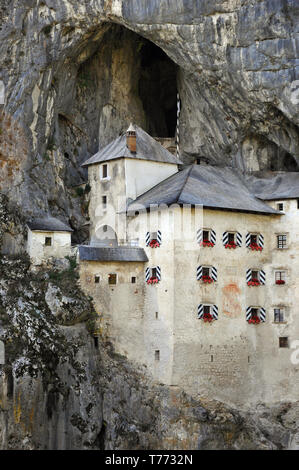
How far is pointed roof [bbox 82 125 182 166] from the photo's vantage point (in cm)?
6291

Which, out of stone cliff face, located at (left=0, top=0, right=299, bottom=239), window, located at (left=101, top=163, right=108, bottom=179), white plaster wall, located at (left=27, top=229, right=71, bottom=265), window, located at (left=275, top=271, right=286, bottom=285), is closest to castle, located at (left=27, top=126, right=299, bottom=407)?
window, located at (left=275, top=271, right=286, bottom=285)

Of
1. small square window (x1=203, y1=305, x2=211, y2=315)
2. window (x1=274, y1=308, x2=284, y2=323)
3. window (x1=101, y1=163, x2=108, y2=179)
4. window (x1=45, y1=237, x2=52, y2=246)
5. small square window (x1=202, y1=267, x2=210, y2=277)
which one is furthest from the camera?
window (x1=101, y1=163, x2=108, y2=179)

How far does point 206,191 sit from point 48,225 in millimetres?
10446

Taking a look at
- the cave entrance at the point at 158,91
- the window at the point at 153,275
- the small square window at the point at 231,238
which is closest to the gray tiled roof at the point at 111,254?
the window at the point at 153,275

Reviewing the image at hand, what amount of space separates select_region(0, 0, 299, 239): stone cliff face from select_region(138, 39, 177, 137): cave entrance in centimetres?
411

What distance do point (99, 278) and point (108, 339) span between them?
154 inches

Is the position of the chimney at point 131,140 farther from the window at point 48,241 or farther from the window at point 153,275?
the window at point 153,275

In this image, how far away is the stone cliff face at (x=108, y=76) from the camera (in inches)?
2340

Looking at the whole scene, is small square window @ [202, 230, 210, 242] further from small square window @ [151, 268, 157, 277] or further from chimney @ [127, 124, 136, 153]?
chimney @ [127, 124, 136, 153]

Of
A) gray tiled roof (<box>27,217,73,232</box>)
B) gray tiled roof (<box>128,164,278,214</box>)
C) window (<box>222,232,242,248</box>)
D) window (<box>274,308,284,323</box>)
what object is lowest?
window (<box>274,308,284,323</box>)

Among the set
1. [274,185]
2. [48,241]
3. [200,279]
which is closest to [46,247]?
[48,241]

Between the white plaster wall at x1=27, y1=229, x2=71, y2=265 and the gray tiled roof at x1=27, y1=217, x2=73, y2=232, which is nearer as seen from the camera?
the white plaster wall at x1=27, y1=229, x2=71, y2=265

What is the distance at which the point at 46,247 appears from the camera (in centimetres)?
5962
